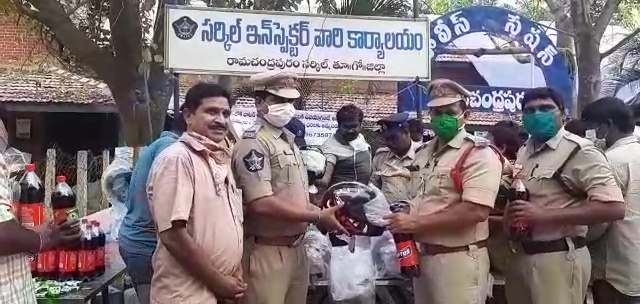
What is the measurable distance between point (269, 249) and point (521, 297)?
59.2 inches

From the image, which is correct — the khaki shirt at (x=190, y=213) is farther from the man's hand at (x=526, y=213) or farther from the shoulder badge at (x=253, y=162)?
the man's hand at (x=526, y=213)

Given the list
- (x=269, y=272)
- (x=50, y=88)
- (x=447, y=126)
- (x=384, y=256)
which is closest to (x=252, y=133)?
(x=269, y=272)

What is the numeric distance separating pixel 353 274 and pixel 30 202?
2161 millimetres

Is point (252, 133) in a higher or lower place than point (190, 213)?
Result: higher

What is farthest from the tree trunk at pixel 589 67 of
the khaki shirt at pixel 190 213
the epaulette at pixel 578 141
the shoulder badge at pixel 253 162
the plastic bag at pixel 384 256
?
the khaki shirt at pixel 190 213

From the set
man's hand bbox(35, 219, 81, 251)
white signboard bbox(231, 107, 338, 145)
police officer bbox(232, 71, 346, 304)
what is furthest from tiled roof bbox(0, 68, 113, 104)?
man's hand bbox(35, 219, 81, 251)

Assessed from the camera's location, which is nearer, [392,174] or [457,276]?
[457,276]

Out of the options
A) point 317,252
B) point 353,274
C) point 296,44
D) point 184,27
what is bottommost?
point 353,274

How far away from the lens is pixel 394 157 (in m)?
6.33

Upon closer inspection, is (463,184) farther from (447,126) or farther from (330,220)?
(330,220)

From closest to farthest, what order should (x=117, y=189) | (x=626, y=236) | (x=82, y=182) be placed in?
(x=626, y=236), (x=117, y=189), (x=82, y=182)

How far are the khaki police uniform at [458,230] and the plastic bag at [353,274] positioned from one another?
2.81 ft

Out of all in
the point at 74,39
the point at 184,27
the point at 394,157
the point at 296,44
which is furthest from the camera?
the point at 74,39

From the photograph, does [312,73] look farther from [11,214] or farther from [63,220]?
[11,214]
